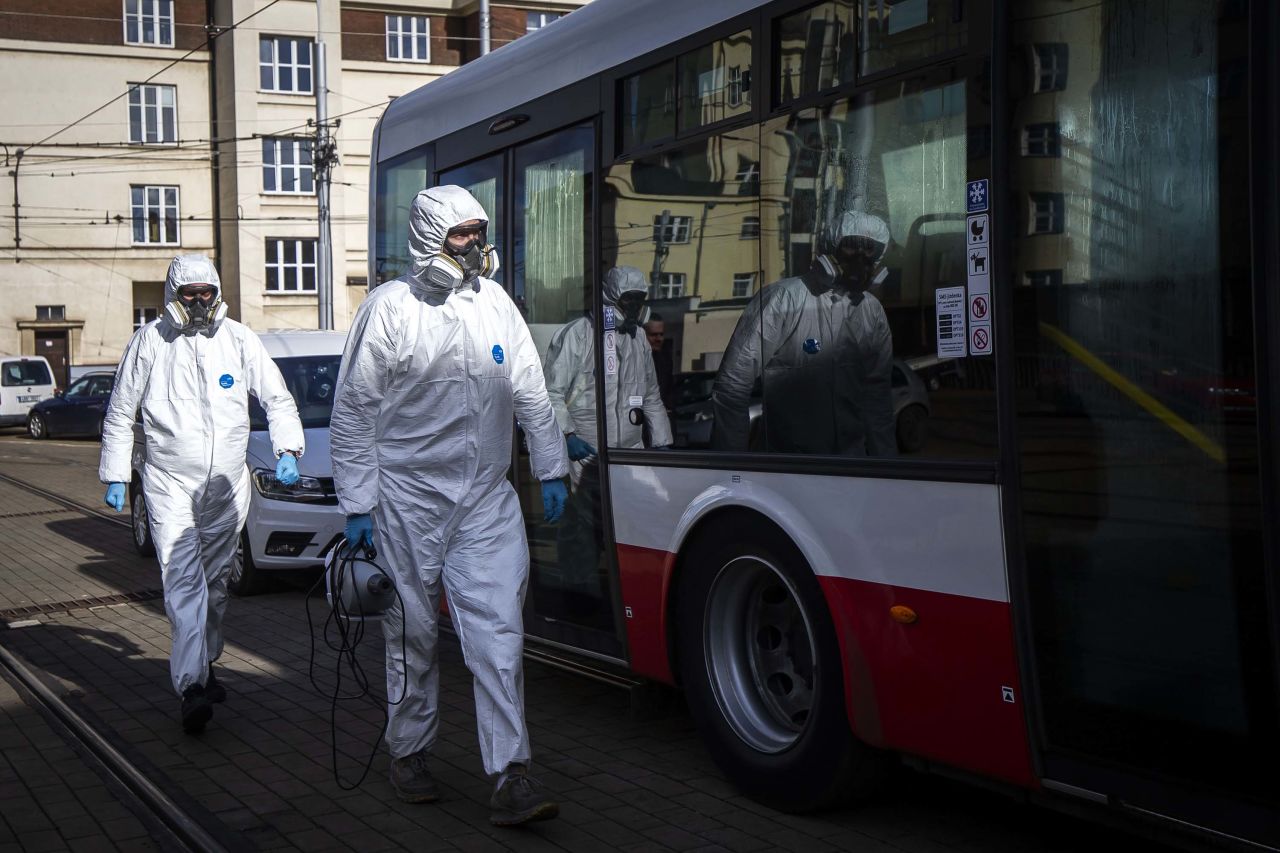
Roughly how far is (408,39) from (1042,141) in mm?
52145

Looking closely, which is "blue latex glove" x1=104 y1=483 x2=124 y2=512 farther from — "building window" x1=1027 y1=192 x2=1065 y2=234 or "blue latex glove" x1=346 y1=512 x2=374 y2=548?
"building window" x1=1027 y1=192 x2=1065 y2=234

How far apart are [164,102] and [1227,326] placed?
52887 mm

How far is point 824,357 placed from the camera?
4684mm

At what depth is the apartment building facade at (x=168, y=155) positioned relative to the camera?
5000cm

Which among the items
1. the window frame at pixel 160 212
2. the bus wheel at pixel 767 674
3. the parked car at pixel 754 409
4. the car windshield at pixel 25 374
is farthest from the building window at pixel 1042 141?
the window frame at pixel 160 212

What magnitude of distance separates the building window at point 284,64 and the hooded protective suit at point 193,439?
4623cm

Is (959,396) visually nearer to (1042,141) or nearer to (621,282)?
(1042,141)

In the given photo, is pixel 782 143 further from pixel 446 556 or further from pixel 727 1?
pixel 446 556

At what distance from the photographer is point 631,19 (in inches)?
230

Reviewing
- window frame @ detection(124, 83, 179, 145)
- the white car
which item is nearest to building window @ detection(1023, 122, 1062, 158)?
the white car

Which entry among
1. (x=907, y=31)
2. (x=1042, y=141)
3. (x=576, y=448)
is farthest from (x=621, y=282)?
(x=1042, y=141)

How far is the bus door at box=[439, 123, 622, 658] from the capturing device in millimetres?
6148

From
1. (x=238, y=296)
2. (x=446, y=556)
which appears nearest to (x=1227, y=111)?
(x=446, y=556)

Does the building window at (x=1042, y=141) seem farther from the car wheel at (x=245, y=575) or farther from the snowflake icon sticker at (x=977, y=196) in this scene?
the car wheel at (x=245, y=575)
